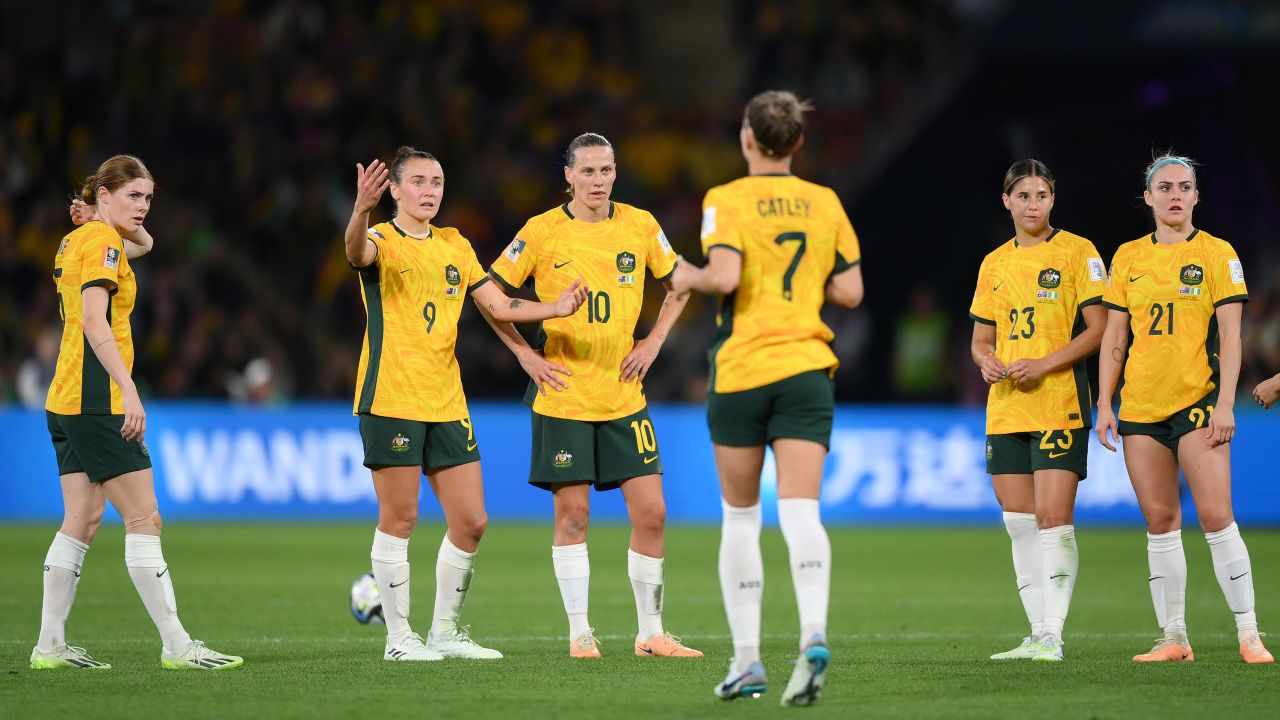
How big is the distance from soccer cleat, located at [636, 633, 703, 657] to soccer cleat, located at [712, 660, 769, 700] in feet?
5.45

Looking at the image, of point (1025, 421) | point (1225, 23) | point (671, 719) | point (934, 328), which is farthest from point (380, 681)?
point (1225, 23)

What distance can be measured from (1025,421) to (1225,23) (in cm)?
1352

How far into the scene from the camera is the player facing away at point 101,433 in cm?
714

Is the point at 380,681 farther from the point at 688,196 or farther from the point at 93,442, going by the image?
the point at 688,196

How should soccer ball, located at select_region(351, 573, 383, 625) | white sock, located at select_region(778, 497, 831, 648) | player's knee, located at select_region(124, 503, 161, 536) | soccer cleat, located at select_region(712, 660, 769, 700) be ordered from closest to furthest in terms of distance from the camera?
1. white sock, located at select_region(778, 497, 831, 648)
2. soccer cleat, located at select_region(712, 660, 769, 700)
3. player's knee, located at select_region(124, 503, 161, 536)
4. soccer ball, located at select_region(351, 573, 383, 625)

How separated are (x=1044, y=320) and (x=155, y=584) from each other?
4.45 meters

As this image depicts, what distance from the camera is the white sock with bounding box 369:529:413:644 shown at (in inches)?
299

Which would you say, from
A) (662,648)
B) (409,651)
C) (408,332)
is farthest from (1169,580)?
(408,332)

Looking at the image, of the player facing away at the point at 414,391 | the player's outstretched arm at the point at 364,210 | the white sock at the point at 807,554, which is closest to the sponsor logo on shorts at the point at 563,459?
the player facing away at the point at 414,391

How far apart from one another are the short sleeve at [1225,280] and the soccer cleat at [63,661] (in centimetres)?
548

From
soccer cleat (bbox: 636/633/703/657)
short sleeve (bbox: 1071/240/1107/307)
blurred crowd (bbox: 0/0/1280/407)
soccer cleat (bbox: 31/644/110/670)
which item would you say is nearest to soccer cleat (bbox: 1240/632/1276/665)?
short sleeve (bbox: 1071/240/1107/307)

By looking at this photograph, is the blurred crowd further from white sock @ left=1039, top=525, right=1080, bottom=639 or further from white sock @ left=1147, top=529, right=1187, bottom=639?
white sock @ left=1039, top=525, right=1080, bottom=639

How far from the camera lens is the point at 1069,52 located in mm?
19953

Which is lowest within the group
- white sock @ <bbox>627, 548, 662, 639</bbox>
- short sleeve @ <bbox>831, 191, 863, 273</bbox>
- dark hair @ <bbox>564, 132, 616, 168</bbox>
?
white sock @ <bbox>627, 548, 662, 639</bbox>
